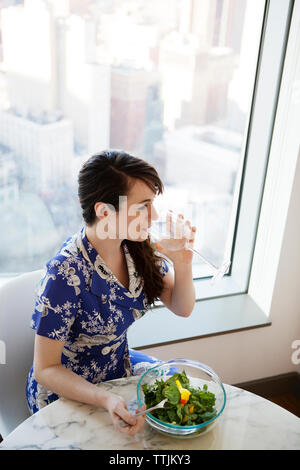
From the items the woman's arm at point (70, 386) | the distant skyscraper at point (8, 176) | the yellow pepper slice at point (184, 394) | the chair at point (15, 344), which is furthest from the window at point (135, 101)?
the yellow pepper slice at point (184, 394)

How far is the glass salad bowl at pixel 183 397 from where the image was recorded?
1.08m

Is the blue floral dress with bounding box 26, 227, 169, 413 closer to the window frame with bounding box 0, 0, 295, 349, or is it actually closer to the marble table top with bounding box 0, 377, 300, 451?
the marble table top with bounding box 0, 377, 300, 451

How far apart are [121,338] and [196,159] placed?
91cm

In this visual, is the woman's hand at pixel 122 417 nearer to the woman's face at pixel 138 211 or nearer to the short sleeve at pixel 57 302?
the short sleeve at pixel 57 302

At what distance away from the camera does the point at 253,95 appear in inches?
77.7

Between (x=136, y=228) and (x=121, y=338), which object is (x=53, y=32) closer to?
(x=136, y=228)

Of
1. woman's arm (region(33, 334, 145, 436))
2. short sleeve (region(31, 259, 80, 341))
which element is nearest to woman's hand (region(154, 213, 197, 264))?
short sleeve (region(31, 259, 80, 341))

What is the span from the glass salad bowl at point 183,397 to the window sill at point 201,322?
1.97 feet

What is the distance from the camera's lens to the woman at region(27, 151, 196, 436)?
4.14 feet

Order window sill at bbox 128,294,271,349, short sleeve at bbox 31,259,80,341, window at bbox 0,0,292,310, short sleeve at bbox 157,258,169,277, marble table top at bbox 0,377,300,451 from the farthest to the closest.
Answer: window sill at bbox 128,294,271,349 → window at bbox 0,0,292,310 → short sleeve at bbox 157,258,169,277 → short sleeve at bbox 31,259,80,341 → marble table top at bbox 0,377,300,451

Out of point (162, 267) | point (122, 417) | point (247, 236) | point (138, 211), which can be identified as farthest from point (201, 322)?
point (122, 417)

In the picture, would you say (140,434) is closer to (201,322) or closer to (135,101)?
(201,322)

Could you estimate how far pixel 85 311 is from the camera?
1327mm

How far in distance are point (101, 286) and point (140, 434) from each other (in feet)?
1.35
